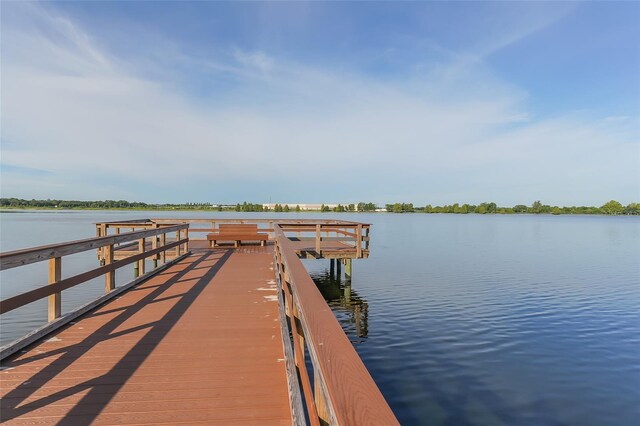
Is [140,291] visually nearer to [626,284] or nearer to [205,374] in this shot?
[205,374]

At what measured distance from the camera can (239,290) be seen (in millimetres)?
6793

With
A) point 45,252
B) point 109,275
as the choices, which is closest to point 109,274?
point 109,275

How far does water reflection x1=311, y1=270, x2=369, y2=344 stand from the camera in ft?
32.3

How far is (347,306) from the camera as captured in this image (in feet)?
40.3

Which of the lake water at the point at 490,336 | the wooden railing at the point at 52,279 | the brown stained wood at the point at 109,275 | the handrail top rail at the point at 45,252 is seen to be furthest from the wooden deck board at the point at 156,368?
the lake water at the point at 490,336

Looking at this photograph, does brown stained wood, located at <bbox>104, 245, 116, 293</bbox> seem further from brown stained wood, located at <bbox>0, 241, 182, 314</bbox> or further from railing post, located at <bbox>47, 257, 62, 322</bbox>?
railing post, located at <bbox>47, 257, 62, 322</bbox>

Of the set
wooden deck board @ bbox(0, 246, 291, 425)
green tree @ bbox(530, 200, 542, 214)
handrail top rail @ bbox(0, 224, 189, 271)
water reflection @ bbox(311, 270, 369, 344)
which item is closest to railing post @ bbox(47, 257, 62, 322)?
handrail top rail @ bbox(0, 224, 189, 271)

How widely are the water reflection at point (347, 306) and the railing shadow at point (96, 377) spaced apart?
13.4ft

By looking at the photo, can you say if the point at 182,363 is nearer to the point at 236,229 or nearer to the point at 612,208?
the point at 236,229

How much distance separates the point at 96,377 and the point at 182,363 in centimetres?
73

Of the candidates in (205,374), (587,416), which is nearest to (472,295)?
(587,416)

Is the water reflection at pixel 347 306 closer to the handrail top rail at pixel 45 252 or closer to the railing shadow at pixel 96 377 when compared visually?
the railing shadow at pixel 96 377

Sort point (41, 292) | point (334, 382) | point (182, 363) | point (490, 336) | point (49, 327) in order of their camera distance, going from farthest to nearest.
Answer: point (490, 336) → point (49, 327) → point (41, 292) → point (182, 363) → point (334, 382)

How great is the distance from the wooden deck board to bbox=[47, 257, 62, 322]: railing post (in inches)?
10.1
